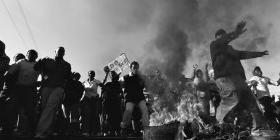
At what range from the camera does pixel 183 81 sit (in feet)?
35.6

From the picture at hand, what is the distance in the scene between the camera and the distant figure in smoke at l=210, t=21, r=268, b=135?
23.1ft

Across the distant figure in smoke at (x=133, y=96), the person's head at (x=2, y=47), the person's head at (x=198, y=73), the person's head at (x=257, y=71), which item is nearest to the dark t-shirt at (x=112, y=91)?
the distant figure in smoke at (x=133, y=96)

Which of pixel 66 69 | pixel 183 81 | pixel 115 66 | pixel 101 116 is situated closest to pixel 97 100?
pixel 101 116

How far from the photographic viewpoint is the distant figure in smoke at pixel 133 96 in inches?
305

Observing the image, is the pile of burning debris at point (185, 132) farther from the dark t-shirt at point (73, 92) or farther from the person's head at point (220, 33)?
the dark t-shirt at point (73, 92)

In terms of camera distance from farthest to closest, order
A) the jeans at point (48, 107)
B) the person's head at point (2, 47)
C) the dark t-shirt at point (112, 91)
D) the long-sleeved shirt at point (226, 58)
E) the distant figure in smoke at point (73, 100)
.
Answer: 1. the dark t-shirt at point (112, 91)
2. the distant figure in smoke at point (73, 100)
3. the long-sleeved shirt at point (226, 58)
4. the person's head at point (2, 47)
5. the jeans at point (48, 107)

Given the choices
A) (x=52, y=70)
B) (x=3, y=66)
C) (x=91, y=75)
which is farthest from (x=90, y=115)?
(x=52, y=70)

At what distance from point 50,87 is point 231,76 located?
12.0ft

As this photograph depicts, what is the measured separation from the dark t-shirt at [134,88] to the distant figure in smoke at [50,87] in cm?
159

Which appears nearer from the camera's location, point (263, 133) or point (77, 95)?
point (263, 133)

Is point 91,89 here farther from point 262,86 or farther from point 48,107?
point 262,86

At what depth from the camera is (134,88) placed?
7.85m

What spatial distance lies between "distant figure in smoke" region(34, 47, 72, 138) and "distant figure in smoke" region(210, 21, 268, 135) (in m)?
3.18

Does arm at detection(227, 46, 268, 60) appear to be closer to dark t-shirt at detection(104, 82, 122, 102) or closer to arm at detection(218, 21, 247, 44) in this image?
arm at detection(218, 21, 247, 44)
